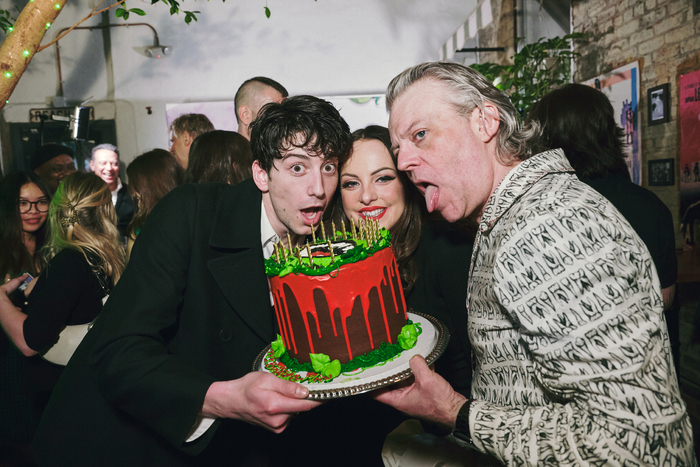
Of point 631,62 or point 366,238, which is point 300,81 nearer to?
point 631,62

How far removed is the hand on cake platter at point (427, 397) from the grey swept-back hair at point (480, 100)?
0.72 meters

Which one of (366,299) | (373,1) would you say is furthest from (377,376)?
(373,1)

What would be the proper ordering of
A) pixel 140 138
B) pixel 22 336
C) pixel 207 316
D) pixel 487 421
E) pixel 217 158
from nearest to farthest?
pixel 487 421
pixel 207 316
pixel 22 336
pixel 217 158
pixel 140 138

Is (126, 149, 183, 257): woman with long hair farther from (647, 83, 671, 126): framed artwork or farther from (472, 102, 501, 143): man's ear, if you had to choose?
(647, 83, 671, 126): framed artwork

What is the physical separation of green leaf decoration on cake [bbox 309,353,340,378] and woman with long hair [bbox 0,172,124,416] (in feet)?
5.61

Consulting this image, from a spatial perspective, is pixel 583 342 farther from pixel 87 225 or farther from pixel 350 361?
pixel 87 225

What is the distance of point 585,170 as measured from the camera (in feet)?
8.66

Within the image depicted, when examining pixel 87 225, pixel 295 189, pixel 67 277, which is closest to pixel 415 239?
pixel 295 189

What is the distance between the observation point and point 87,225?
8.92 ft

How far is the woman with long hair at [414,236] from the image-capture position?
1.98 meters

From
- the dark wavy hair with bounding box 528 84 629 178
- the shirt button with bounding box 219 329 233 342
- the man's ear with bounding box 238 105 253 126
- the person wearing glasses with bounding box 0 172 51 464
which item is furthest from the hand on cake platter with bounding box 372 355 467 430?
the man's ear with bounding box 238 105 253 126

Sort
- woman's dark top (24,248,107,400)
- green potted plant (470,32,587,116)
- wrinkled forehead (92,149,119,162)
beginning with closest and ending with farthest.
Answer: woman's dark top (24,248,107,400)
green potted plant (470,32,587,116)
wrinkled forehead (92,149,119,162)

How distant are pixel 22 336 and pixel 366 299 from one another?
87.4 inches

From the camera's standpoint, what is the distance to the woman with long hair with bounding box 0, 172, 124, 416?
235 centimetres
